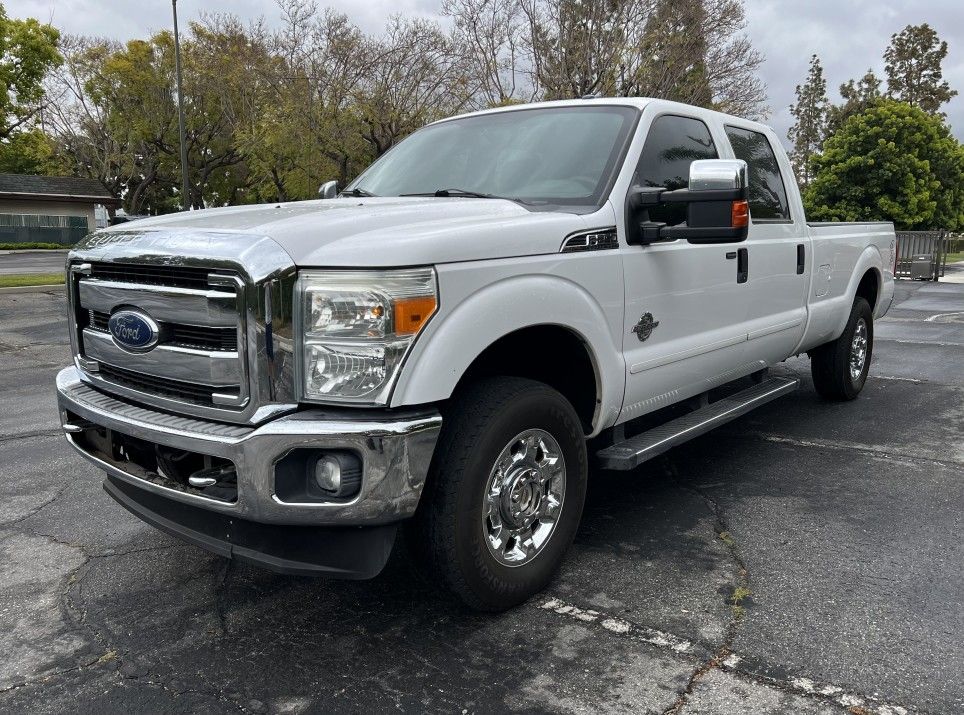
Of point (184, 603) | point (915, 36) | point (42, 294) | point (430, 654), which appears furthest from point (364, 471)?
point (915, 36)

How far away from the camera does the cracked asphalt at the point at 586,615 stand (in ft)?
8.57

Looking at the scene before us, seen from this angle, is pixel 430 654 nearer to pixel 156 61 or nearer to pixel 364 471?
pixel 364 471

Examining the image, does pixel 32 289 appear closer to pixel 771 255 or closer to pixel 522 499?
pixel 771 255

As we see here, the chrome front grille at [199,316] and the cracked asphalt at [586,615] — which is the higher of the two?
the chrome front grille at [199,316]

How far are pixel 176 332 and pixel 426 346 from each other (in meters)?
0.91

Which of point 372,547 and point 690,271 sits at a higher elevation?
point 690,271

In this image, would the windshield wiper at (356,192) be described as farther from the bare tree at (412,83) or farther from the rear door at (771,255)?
the bare tree at (412,83)

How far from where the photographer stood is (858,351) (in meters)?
6.61

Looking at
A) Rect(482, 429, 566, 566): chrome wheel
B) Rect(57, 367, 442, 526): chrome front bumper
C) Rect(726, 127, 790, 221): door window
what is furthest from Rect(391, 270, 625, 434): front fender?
Rect(726, 127, 790, 221): door window

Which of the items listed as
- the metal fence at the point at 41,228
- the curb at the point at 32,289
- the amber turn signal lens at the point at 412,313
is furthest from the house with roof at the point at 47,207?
the amber turn signal lens at the point at 412,313

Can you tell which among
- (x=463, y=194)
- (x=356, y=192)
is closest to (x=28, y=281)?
(x=356, y=192)

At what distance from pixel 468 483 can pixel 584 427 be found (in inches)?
38.0

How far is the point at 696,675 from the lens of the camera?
2.67 m

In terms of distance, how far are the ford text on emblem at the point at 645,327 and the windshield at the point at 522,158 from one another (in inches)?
22.1
